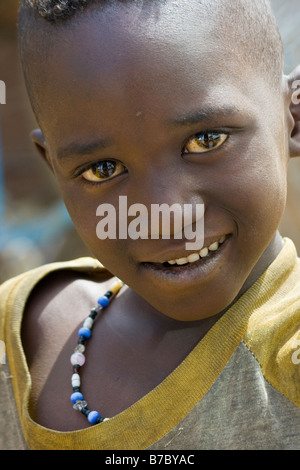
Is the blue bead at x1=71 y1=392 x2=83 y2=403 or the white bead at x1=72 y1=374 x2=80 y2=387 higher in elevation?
the white bead at x1=72 y1=374 x2=80 y2=387

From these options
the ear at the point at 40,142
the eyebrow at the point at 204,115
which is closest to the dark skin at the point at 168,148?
the eyebrow at the point at 204,115

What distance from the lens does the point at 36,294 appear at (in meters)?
1.37

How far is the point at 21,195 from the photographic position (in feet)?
10.4

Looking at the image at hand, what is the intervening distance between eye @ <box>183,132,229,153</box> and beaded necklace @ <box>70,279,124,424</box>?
47cm

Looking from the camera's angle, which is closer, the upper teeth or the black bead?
the upper teeth

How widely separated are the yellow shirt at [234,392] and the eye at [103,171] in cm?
28

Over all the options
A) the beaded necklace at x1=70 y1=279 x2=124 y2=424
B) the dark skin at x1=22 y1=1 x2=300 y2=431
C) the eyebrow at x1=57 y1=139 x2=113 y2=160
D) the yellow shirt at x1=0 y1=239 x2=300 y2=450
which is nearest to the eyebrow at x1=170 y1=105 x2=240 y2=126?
the dark skin at x1=22 y1=1 x2=300 y2=431

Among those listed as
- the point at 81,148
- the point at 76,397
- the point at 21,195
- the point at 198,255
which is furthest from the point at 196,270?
the point at 21,195

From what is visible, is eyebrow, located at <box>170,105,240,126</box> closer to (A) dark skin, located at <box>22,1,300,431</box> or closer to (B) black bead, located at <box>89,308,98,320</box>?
(A) dark skin, located at <box>22,1,300,431</box>

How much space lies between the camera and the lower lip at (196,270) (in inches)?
37.1

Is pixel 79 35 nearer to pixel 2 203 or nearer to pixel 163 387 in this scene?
pixel 163 387

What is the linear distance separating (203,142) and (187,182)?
0.06 metres

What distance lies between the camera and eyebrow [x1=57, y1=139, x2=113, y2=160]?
3.02 feet

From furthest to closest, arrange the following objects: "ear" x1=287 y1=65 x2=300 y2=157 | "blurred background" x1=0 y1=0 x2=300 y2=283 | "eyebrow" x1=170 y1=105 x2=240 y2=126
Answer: "blurred background" x1=0 y1=0 x2=300 y2=283
"ear" x1=287 y1=65 x2=300 y2=157
"eyebrow" x1=170 y1=105 x2=240 y2=126
